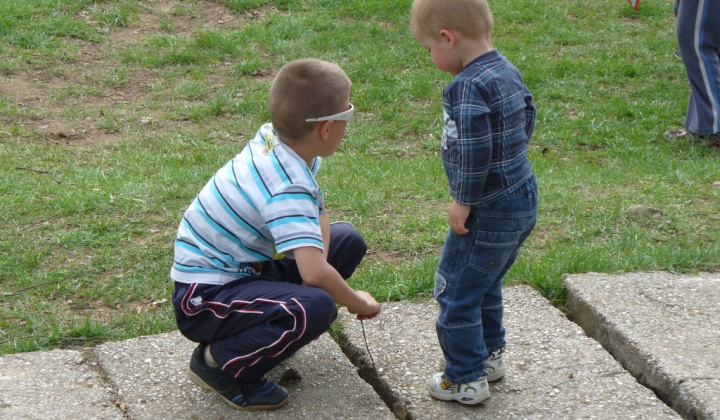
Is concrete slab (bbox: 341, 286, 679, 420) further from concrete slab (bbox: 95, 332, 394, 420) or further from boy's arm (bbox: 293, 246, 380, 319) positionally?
boy's arm (bbox: 293, 246, 380, 319)

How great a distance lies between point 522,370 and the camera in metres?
3.01

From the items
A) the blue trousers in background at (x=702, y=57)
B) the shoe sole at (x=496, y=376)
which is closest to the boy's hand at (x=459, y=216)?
the shoe sole at (x=496, y=376)

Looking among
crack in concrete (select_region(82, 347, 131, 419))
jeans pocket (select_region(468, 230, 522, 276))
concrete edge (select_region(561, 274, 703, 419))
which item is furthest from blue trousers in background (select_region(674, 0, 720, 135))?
crack in concrete (select_region(82, 347, 131, 419))

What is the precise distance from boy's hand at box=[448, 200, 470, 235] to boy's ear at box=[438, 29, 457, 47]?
18.9 inches

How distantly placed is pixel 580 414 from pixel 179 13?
7.15 m

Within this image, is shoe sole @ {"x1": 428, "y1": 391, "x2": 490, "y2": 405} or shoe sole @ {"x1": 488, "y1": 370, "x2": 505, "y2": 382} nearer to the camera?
shoe sole @ {"x1": 428, "y1": 391, "x2": 490, "y2": 405}

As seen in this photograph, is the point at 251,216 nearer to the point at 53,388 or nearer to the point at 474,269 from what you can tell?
the point at 474,269

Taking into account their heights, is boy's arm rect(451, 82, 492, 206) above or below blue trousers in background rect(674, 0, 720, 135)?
above

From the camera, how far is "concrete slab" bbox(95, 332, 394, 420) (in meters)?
2.76

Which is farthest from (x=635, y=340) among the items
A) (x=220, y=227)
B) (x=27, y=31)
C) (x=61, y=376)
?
(x=27, y=31)

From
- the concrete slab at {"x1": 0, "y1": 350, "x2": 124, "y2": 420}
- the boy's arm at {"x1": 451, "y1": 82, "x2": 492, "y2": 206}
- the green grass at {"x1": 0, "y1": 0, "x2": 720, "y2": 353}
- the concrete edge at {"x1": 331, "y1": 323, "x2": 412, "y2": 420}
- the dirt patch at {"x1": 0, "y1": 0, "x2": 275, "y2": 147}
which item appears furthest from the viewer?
the dirt patch at {"x1": 0, "y1": 0, "x2": 275, "y2": 147}

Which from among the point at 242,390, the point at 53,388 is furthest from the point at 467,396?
the point at 53,388

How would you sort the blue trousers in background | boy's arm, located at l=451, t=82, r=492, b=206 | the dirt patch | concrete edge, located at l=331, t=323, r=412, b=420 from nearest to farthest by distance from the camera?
boy's arm, located at l=451, t=82, r=492, b=206 < concrete edge, located at l=331, t=323, r=412, b=420 < the blue trousers in background < the dirt patch

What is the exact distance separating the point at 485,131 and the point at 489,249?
1.26 feet
